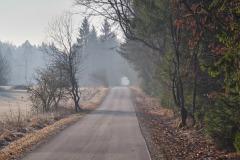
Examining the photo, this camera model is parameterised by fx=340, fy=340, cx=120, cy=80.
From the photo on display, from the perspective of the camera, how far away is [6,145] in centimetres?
1395

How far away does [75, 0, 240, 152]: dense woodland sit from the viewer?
9305 millimetres

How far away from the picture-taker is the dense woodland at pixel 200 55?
9.30 metres

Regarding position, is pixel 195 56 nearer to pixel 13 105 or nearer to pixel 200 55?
pixel 200 55

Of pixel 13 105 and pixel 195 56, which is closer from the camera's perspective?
pixel 195 56

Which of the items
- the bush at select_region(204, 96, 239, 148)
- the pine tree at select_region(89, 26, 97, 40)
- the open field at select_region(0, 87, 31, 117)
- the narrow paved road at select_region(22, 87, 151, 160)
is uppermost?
the pine tree at select_region(89, 26, 97, 40)

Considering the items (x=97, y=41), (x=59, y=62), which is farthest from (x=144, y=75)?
(x=97, y=41)

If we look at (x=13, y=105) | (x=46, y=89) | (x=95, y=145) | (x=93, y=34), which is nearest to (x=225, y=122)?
(x=95, y=145)

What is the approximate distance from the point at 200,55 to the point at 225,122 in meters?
→ 6.80

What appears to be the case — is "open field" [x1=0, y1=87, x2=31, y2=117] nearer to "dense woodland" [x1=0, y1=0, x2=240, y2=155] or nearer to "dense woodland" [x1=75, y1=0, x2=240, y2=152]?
"dense woodland" [x1=0, y1=0, x2=240, y2=155]

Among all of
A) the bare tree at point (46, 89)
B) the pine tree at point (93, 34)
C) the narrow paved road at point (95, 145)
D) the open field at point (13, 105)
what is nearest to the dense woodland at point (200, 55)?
the narrow paved road at point (95, 145)

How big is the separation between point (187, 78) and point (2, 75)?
Answer: 73598 mm

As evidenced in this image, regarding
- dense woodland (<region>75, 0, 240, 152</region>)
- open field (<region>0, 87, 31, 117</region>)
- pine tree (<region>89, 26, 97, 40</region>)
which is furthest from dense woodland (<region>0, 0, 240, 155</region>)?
pine tree (<region>89, 26, 97, 40</region>)

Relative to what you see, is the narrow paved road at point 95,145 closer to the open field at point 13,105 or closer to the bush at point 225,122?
the bush at point 225,122

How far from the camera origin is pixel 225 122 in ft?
37.2
